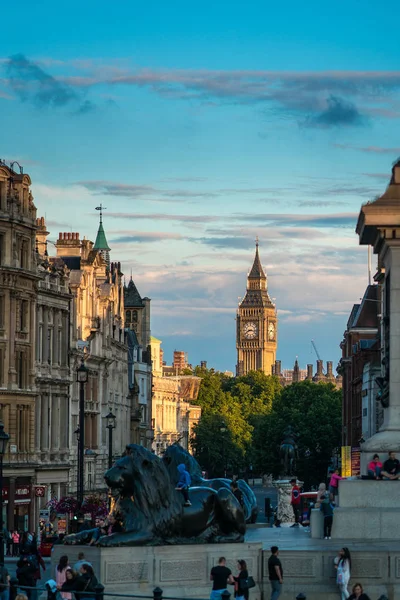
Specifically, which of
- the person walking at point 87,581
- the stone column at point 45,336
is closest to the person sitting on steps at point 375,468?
the person walking at point 87,581

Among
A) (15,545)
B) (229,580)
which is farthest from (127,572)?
(15,545)

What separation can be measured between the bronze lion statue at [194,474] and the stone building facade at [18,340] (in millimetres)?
40966

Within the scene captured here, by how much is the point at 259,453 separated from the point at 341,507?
141470mm

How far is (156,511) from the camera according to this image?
40.6 m

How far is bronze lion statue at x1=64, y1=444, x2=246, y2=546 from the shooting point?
132ft

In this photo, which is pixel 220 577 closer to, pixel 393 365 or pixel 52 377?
pixel 393 365

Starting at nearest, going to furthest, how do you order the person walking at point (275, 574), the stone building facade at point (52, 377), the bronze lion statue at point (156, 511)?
the person walking at point (275, 574) → the bronze lion statue at point (156, 511) → the stone building facade at point (52, 377)

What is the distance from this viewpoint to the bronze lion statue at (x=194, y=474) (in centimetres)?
4400

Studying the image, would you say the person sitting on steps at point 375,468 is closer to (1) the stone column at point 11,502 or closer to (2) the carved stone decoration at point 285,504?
(2) the carved stone decoration at point 285,504

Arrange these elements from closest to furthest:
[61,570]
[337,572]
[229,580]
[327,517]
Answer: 1. [229,580]
2. [61,570]
3. [337,572]
4. [327,517]

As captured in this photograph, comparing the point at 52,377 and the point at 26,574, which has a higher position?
the point at 52,377

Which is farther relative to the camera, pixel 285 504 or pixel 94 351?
pixel 94 351

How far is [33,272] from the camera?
9588 cm

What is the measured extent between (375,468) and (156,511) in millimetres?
7435
